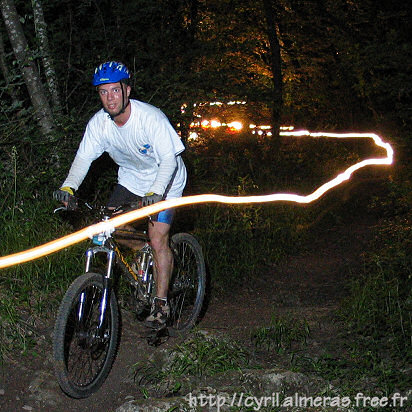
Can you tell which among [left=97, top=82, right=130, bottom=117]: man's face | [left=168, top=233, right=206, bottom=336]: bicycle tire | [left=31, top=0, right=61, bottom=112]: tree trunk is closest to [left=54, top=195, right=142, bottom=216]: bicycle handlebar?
[left=97, top=82, right=130, bottom=117]: man's face

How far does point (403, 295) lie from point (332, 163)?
866cm

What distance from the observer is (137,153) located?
18.6 feet

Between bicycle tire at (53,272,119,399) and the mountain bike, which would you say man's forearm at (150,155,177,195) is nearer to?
the mountain bike

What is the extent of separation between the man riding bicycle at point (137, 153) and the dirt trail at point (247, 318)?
80cm

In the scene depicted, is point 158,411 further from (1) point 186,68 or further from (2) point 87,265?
(1) point 186,68

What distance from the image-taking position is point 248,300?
8.28 m

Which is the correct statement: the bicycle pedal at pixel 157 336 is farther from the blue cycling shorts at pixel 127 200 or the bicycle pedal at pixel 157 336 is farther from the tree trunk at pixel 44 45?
the tree trunk at pixel 44 45

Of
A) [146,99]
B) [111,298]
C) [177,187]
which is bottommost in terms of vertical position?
[111,298]

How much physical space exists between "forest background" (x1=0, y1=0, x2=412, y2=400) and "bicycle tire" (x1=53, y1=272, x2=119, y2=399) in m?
0.63

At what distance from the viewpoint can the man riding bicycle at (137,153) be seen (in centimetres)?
534

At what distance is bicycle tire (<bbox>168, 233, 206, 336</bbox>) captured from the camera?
6.52 meters

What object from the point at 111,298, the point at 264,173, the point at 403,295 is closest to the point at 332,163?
the point at 264,173

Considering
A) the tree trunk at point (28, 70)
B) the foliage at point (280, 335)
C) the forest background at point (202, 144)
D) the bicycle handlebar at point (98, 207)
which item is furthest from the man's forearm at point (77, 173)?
the foliage at point (280, 335)

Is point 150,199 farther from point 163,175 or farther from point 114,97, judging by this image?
point 114,97
